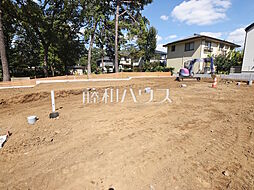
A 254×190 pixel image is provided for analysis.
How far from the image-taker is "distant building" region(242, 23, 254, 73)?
47.2ft

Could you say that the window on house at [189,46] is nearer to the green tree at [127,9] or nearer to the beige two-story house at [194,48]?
the beige two-story house at [194,48]

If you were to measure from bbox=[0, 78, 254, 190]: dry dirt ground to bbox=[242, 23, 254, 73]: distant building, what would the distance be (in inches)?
545

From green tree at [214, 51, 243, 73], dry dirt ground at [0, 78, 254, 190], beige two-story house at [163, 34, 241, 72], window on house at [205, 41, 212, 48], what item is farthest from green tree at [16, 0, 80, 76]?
green tree at [214, 51, 243, 73]

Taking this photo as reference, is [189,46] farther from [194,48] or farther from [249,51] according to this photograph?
[249,51]

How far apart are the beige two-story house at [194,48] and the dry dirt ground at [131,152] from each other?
18.9 metres

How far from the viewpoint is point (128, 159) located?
237 centimetres

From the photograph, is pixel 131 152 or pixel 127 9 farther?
pixel 127 9

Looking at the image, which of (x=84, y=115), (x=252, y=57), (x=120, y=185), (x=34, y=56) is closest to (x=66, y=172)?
(x=120, y=185)

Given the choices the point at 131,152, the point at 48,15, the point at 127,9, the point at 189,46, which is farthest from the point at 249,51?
the point at 48,15

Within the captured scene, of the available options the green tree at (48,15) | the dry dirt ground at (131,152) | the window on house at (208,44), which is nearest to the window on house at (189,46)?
the window on house at (208,44)

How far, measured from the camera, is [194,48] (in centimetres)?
2114

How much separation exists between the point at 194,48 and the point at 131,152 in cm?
2293

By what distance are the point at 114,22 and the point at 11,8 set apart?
34.9ft

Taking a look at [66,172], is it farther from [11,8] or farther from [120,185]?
[11,8]
